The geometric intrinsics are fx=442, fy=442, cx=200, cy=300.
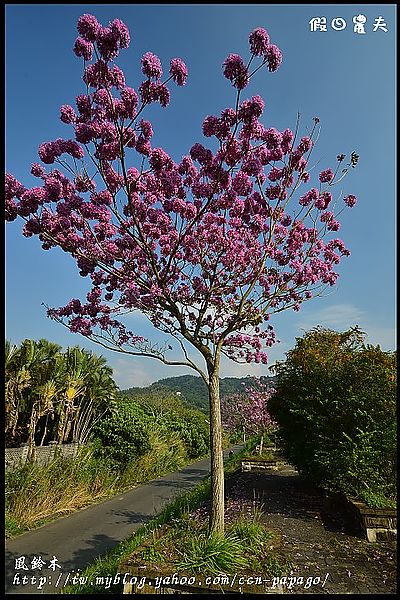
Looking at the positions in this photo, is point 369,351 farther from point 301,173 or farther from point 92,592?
point 92,592

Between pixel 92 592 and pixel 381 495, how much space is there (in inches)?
153

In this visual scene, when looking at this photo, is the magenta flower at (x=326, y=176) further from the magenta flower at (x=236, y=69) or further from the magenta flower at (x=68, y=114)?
the magenta flower at (x=68, y=114)

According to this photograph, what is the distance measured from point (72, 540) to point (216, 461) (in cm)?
321

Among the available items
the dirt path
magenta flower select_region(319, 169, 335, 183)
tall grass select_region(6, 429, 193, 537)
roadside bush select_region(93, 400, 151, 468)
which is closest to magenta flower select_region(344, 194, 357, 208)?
magenta flower select_region(319, 169, 335, 183)

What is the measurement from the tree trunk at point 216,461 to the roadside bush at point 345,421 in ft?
6.91

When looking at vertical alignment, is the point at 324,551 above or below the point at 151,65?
below

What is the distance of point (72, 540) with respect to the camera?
259 inches

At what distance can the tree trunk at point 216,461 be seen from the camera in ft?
15.5

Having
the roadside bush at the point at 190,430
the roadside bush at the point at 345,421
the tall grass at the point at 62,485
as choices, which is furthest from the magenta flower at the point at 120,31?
the roadside bush at the point at 190,430

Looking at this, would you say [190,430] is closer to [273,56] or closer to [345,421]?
[345,421]

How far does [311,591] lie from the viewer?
386cm

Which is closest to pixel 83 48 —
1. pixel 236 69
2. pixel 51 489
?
pixel 236 69

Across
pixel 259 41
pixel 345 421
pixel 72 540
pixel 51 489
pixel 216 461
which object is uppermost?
pixel 259 41

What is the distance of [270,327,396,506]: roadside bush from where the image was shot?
607 cm
